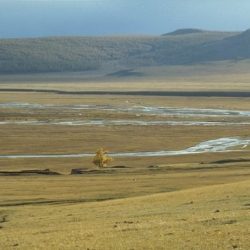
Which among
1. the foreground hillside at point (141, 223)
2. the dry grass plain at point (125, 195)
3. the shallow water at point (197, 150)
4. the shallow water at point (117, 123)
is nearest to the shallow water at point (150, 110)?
the shallow water at point (117, 123)

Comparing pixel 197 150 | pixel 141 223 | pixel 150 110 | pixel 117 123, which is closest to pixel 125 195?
pixel 141 223

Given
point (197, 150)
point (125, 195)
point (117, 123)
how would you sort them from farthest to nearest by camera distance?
1. point (117, 123)
2. point (197, 150)
3. point (125, 195)

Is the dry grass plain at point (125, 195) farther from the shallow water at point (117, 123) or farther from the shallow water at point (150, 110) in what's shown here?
the shallow water at point (150, 110)

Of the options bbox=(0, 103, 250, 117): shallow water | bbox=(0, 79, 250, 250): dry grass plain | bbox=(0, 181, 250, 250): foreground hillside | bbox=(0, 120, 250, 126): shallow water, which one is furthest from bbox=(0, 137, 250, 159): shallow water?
bbox=(0, 181, 250, 250): foreground hillside

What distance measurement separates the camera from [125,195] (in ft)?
104

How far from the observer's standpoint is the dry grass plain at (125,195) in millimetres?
17062

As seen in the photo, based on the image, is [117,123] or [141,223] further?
[117,123]

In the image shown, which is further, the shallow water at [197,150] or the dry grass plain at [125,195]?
the shallow water at [197,150]

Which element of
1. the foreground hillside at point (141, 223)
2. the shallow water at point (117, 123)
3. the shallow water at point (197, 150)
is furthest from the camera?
the shallow water at point (117, 123)

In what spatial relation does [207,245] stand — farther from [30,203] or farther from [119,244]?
[30,203]

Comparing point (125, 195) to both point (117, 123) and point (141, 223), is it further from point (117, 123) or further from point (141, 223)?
point (117, 123)

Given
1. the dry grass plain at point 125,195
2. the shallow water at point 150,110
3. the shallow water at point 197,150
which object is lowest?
the shallow water at point 150,110

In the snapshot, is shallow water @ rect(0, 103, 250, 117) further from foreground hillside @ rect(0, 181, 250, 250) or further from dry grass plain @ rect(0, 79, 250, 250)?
foreground hillside @ rect(0, 181, 250, 250)

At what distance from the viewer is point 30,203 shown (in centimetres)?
2989
